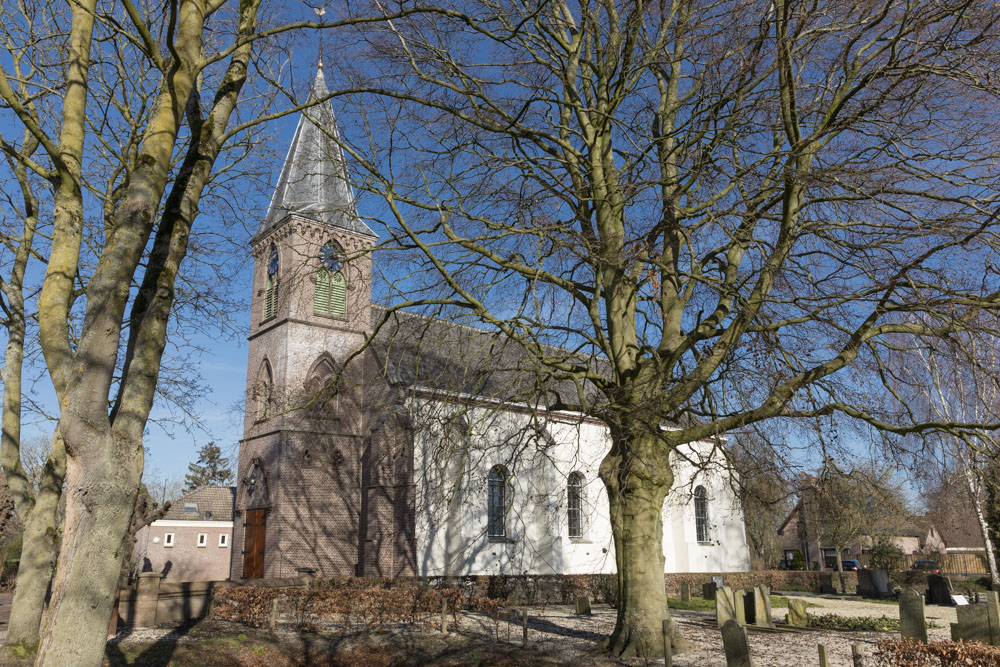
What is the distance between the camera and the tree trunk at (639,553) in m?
11.1

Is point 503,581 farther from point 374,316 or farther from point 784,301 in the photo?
point 784,301

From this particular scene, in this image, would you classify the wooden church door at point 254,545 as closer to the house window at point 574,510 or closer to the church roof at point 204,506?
the house window at point 574,510

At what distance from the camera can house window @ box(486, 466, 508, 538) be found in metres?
25.2

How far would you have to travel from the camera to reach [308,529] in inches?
966

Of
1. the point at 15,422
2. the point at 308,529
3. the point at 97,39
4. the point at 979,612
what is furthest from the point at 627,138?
the point at 308,529

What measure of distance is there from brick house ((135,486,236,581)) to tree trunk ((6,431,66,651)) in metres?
29.3

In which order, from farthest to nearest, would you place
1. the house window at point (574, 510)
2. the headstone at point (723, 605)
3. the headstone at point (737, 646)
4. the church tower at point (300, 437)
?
the house window at point (574, 510) < the church tower at point (300, 437) < the headstone at point (723, 605) < the headstone at point (737, 646)

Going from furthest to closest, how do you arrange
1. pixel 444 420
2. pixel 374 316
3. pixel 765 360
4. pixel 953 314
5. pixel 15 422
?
pixel 374 316
pixel 444 420
pixel 15 422
pixel 765 360
pixel 953 314

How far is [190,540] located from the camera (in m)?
38.5

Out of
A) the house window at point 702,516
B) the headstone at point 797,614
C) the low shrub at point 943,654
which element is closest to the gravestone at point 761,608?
the headstone at point 797,614

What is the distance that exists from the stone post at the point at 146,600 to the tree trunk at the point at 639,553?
9.74m

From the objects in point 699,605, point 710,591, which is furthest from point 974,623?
point 710,591

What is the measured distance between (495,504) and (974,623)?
54.9 ft

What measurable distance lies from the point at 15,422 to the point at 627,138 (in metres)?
10.5
